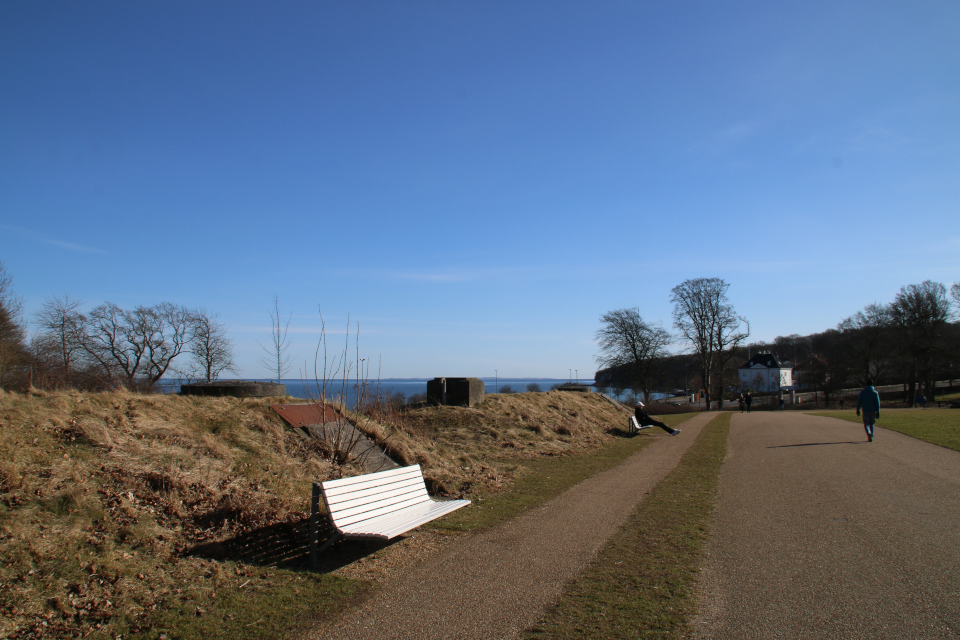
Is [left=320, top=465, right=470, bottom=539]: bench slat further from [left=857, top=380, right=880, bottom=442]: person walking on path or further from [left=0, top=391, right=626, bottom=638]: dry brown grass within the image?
[left=857, top=380, right=880, bottom=442]: person walking on path

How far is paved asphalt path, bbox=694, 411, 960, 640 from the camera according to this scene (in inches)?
162

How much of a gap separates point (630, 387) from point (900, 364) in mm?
24064

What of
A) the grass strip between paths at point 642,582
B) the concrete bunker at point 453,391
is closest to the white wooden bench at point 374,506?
the grass strip between paths at point 642,582

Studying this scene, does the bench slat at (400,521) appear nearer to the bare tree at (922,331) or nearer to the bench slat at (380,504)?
the bench slat at (380,504)

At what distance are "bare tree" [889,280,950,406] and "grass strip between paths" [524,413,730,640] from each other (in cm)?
5254

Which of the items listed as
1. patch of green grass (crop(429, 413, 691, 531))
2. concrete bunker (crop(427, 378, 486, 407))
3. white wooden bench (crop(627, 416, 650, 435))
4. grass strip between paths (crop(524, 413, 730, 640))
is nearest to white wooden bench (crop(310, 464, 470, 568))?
patch of green grass (crop(429, 413, 691, 531))

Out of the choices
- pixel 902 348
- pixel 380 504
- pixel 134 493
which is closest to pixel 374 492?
pixel 380 504

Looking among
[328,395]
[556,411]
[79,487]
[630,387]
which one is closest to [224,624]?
[79,487]

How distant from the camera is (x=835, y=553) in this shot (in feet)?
18.8

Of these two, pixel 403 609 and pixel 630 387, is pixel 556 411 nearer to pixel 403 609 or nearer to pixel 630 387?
pixel 403 609

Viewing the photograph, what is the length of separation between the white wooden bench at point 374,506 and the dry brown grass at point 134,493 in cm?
74

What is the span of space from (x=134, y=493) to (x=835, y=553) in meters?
7.11

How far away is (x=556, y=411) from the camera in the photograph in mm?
21250

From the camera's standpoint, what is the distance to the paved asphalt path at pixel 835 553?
4.12m
